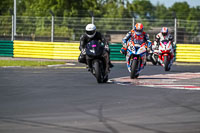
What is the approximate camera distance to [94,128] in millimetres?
6934

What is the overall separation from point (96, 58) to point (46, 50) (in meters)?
14.9

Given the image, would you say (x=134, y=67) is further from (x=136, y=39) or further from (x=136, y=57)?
(x=136, y=39)

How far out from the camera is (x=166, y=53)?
20.2 metres

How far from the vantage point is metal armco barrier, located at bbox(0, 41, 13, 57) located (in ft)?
95.5

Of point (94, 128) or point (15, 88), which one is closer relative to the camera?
point (94, 128)

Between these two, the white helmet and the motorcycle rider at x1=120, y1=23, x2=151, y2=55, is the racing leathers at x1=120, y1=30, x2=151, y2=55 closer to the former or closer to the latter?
the motorcycle rider at x1=120, y1=23, x2=151, y2=55

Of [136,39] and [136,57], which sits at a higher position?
[136,39]

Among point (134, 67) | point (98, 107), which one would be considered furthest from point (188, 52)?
point (98, 107)

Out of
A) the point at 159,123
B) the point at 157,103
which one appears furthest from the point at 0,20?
the point at 159,123

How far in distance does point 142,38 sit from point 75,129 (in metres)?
9.41

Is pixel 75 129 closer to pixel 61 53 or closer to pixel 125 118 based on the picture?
pixel 125 118

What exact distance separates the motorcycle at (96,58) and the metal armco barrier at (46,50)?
44.8 feet

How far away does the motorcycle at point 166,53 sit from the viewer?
65.4 ft

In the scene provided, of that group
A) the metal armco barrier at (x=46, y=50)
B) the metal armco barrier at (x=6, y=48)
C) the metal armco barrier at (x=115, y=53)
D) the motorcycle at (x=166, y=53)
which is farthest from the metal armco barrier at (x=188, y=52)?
the metal armco barrier at (x=6, y=48)
